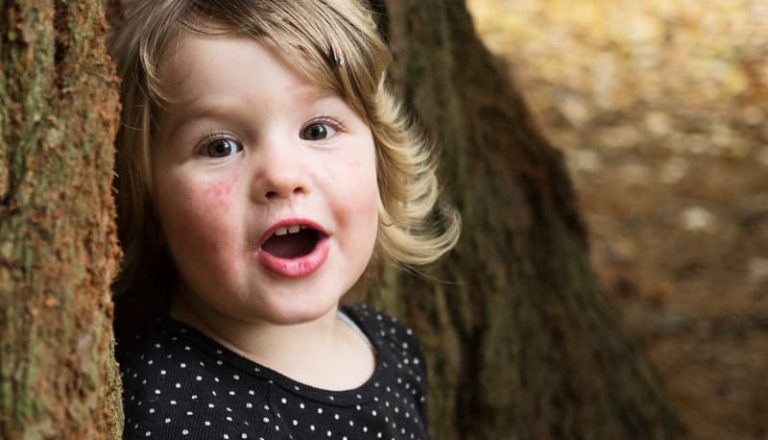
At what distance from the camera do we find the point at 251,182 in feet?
5.94

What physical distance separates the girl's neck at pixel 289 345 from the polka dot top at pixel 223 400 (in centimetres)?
3

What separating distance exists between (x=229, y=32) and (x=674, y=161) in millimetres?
4675

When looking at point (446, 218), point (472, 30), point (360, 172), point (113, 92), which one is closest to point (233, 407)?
point (360, 172)

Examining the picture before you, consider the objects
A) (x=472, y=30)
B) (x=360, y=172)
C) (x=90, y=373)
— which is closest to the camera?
(x=90, y=373)

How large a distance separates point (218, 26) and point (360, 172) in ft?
1.14

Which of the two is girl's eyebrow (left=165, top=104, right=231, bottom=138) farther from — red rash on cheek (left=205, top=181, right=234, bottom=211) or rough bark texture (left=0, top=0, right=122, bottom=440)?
rough bark texture (left=0, top=0, right=122, bottom=440)

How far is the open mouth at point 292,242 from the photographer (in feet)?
6.08

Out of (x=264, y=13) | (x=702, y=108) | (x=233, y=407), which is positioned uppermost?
(x=702, y=108)

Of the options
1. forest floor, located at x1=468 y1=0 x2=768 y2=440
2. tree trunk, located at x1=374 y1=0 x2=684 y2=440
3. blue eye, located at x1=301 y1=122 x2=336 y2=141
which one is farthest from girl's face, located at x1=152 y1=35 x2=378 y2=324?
forest floor, located at x1=468 y1=0 x2=768 y2=440

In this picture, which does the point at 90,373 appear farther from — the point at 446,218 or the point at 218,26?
the point at 446,218

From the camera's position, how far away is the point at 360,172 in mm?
1962

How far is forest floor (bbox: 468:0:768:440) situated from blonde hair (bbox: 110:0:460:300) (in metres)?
2.28

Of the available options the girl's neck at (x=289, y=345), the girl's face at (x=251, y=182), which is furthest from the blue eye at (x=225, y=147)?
the girl's neck at (x=289, y=345)

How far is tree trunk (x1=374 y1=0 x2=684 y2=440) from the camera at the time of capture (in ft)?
9.20
